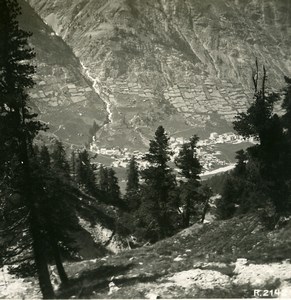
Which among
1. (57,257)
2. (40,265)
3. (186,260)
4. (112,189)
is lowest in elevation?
(186,260)

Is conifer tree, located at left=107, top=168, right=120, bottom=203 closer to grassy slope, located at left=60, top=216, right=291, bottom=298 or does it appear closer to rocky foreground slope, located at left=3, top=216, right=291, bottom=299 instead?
grassy slope, located at left=60, top=216, right=291, bottom=298

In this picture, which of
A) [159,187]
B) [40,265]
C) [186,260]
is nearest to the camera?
[40,265]

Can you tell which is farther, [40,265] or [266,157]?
[266,157]

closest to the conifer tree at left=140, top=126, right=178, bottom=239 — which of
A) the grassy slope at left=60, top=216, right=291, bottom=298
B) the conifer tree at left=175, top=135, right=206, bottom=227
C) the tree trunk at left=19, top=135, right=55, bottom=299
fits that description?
the conifer tree at left=175, top=135, right=206, bottom=227

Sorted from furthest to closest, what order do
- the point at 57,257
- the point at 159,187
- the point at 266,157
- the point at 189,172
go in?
the point at 189,172 → the point at 159,187 → the point at 266,157 → the point at 57,257

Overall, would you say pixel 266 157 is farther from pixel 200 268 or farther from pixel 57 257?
pixel 57 257

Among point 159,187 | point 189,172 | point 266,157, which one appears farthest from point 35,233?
point 189,172

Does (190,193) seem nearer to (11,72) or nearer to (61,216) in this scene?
(61,216)
